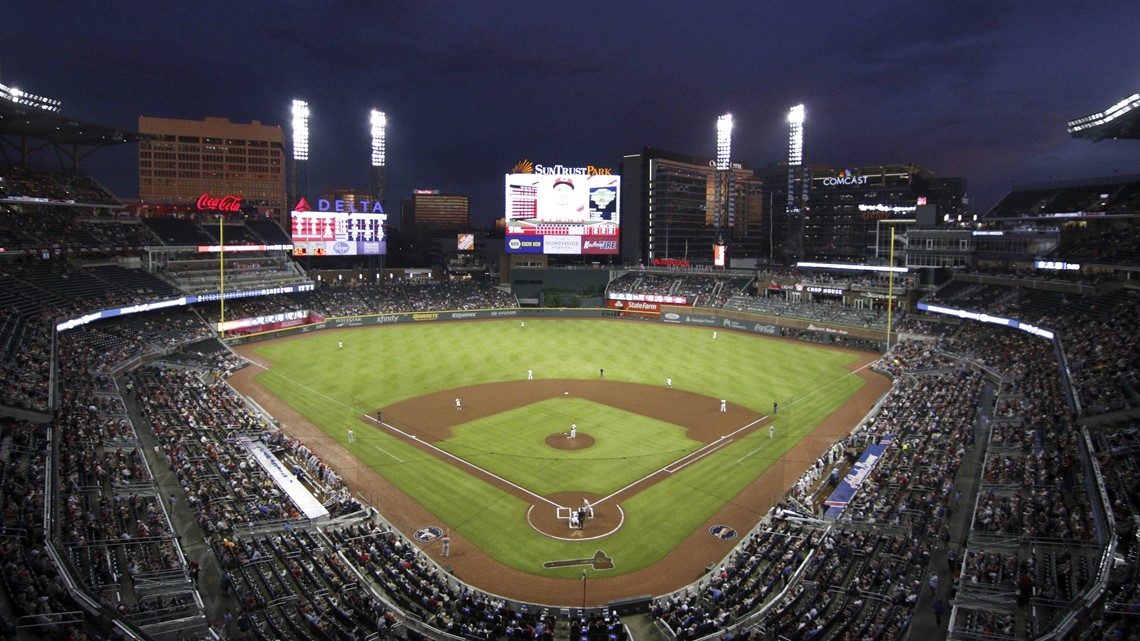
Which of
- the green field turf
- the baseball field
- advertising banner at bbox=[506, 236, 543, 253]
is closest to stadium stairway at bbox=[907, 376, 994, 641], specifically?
the baseball field

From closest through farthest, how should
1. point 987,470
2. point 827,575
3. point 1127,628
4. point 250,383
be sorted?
1. point 1127,628
2. point 827,575
3. point 987,470
4. point 250,383

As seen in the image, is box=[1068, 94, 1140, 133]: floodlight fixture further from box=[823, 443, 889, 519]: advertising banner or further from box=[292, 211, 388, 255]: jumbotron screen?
box=[292, 211, 388, 255]: jumbotron screen

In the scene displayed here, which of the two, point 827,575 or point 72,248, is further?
point 72,248

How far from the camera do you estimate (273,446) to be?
94.1ft

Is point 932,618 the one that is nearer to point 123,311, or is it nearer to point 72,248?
point 123,311

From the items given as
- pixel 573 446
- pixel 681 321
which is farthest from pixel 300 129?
pixel 573 446

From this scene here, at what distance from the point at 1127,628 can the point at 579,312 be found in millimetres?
68040

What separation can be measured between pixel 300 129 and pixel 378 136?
29.2ft

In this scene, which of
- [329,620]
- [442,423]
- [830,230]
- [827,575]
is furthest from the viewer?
[830,230]

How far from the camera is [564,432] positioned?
111ft

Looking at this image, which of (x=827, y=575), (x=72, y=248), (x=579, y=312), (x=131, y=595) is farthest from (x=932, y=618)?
(x=579, y=312)

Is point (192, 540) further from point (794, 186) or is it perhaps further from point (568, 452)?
point (794, 186)

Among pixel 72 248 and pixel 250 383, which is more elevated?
pixel 72 248

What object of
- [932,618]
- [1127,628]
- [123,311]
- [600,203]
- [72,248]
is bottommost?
[932,618]
